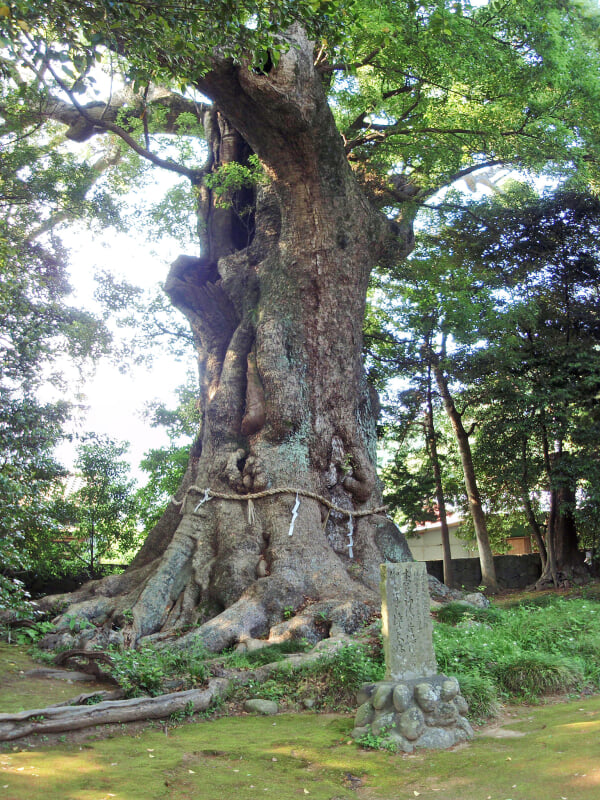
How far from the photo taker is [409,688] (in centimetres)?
434

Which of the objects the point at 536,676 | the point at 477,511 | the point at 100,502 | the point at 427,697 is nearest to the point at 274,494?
the point at 536,676

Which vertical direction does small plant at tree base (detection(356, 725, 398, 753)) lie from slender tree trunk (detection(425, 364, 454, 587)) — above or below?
below

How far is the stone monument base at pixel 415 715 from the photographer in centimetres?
414

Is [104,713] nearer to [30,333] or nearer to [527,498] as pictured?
[30,333]

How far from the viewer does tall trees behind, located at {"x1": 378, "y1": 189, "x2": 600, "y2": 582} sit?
13281 mm

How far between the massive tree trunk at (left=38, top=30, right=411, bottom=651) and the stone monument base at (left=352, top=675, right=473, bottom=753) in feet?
6.56

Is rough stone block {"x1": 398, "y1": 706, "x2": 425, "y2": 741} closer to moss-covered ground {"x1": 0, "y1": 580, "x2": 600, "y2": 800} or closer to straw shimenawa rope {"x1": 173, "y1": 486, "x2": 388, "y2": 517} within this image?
moss-covered ground {"x1": 0, "y1": 580, "x2": 600, "y2": 800}

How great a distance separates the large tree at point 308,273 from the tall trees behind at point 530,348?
11.2 feet

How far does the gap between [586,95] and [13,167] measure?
8.90 metres

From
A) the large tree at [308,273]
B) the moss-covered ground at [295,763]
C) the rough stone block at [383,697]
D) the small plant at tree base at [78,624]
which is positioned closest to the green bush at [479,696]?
the moss-covered ground at [295,763]

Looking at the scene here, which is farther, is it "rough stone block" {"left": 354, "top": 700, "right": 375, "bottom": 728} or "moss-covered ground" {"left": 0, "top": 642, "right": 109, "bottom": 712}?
"moss-covered ground" {"left": 0, "top": 642, "right": 109, "bottom": 712}

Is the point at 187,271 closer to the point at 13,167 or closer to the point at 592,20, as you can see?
the point at 13,167

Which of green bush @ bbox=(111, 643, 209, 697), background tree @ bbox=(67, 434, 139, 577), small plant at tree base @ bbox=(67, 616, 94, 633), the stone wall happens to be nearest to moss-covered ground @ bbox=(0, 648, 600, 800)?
green bush @ bbox=(111, 643, 209, 697)

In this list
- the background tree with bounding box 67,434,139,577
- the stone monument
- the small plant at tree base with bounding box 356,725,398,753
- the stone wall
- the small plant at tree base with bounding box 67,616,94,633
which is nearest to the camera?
the small plant at tree base with bounding box 356,725,398,753
